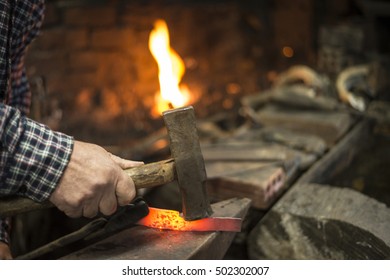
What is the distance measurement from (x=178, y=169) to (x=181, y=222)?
0.71 ft

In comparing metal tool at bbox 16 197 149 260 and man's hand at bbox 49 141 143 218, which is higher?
man's hand at bbox 49 141 143 218

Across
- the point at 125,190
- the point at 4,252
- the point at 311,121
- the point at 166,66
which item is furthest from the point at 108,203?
the point at 166,66

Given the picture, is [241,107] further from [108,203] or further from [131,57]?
[108,203]

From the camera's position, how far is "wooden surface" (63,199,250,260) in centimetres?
151

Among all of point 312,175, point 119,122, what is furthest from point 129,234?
point 119,122

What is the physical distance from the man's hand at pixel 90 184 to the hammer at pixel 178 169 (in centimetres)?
5

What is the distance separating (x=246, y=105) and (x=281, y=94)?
26cm

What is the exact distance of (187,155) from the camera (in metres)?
1.48

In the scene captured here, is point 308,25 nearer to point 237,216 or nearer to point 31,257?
point 237,216

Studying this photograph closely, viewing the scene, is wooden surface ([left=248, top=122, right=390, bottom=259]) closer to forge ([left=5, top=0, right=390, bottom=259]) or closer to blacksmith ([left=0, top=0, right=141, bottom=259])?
forge ([left=5, top=0, right=390, bottom=259])

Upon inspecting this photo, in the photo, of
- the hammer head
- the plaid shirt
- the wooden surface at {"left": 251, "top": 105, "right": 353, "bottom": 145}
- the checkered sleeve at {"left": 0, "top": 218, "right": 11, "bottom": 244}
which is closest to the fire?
the wooden surface at {"left": 251, "top": 105, "right": 353, "bottom": 145}

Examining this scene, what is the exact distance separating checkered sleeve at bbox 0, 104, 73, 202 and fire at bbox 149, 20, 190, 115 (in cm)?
260

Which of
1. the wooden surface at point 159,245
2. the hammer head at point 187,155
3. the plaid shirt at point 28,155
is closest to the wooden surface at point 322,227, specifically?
the wooden surface at point 159,245

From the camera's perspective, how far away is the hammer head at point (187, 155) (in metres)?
1.46
